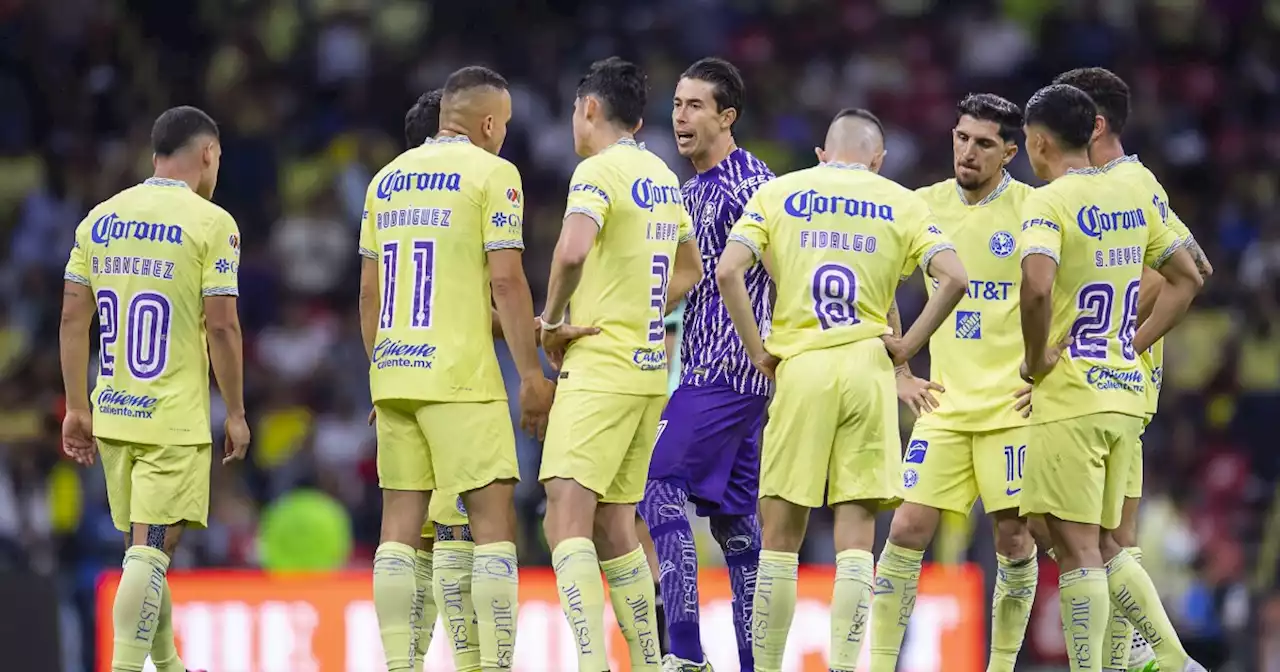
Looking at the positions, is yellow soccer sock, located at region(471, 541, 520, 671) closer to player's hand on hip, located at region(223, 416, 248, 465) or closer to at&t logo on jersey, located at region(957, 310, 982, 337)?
player's hand on hip, located at region(223, 416, 248, 465)

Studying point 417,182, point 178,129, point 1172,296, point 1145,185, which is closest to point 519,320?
point 417,182

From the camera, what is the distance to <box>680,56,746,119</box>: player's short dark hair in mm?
9219

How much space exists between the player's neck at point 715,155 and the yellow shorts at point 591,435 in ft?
4.93

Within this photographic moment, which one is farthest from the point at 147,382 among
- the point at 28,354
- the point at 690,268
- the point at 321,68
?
the point at 321,68

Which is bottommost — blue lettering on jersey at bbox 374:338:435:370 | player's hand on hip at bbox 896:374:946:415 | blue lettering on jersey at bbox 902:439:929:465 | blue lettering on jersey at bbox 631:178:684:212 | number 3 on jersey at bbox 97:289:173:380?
blue lettering on jersey at bbox 902:439:929:465

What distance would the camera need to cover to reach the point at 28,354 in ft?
53.1

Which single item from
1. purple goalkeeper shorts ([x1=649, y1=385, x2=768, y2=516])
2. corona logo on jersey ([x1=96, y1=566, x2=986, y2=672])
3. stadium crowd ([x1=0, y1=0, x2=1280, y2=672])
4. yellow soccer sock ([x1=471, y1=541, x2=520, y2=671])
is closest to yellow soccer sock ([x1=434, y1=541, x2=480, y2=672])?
yellow soccer sock ([x1=471, y1=541, x2=520, y2=671])

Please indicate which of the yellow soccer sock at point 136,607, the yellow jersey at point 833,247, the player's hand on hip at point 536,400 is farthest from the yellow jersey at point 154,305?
the yellow jersey at point 833,247

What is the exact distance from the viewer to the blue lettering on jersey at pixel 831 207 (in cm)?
841

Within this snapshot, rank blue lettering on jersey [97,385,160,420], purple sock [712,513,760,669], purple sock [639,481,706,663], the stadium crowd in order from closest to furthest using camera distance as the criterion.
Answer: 1. blue lettering on jersey [97,385,160,420]
2. purple sock [639,481,706,663]
3. purple sock [712,513,760,669]
4. the stadium crowd

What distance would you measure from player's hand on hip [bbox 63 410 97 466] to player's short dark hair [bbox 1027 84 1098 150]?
4.74 metres

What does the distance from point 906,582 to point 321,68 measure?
1186 cm

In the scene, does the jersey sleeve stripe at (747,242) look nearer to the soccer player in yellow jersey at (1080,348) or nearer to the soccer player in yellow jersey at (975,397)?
the soccer player in yellow jersey at (1080,348)

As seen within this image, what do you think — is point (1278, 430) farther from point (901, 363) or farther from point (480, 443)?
point (480, 443)
